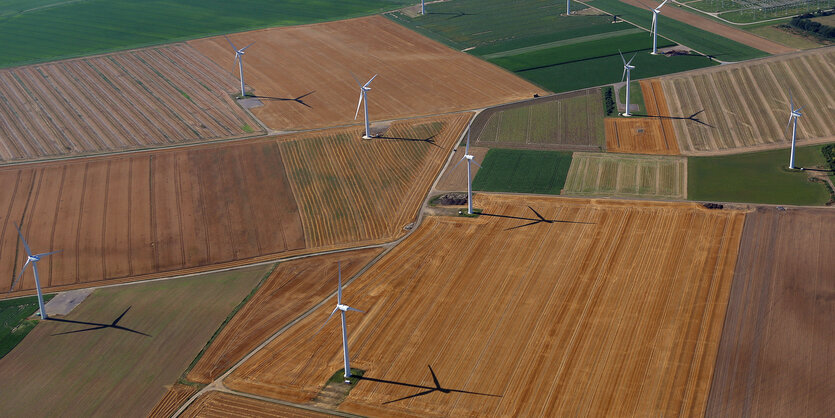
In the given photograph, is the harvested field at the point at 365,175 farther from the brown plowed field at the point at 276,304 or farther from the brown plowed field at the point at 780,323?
the brown plowed field at the point at 780,323

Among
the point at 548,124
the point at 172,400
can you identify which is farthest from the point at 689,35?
the point at 172,400

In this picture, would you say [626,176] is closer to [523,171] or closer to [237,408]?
[523,171]

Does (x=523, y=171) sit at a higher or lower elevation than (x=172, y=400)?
→ higher

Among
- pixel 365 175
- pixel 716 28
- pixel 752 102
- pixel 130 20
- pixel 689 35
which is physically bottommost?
pixel 365 175

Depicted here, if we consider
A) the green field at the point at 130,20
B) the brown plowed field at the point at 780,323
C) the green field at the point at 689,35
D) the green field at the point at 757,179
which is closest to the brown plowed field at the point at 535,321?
the brown plowed field at the point at 780,323

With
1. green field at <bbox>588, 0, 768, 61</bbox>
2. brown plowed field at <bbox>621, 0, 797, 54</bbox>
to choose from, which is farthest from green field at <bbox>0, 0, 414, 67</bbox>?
brown plowed field at <bbox>621, 0, 797, 54</bbox>

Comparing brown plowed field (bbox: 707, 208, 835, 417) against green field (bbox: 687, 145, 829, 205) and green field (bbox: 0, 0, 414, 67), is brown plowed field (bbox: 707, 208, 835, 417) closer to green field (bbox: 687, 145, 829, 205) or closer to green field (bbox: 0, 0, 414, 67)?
green field (bbox: 687, 145, 829, 205)

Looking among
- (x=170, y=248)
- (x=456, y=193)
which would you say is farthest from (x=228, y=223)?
(x=456, y=193)
